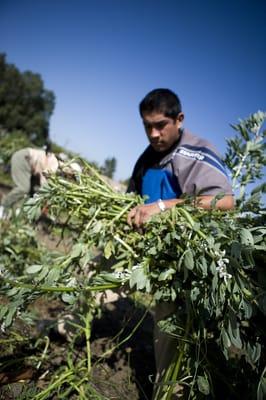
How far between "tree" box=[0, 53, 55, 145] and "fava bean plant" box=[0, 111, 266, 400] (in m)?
29.5

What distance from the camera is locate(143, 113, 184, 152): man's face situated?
158 cm

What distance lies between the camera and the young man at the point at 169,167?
4.09 feet

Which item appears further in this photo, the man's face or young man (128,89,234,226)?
the man's face

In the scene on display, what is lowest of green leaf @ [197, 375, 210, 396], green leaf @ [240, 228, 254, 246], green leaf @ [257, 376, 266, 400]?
green leaf @ [197, 375, 210, 396]

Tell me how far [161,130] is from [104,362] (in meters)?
1.40

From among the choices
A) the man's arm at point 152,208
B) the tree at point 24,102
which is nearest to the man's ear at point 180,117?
the man's arm at point 152,208

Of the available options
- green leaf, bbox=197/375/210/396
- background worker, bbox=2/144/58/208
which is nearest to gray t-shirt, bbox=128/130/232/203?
green leaf, bbox=197/375/210/396

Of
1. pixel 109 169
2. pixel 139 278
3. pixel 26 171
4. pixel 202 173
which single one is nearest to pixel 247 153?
pixel 202 173

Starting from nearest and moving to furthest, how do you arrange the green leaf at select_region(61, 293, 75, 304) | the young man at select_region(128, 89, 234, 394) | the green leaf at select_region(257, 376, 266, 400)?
the green leaf at select_region(257, 376, 266, 400) → the green leaf at select_region(61, 293, 75, 304) → the young man at select_region(128, 89, 234, 394)

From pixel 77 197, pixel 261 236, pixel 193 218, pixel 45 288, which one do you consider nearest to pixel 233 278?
pixel 261 236

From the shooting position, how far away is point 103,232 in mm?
1189

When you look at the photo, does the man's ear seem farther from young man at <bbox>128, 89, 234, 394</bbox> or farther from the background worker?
the background worker

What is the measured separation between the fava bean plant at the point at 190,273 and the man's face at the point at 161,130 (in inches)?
13.9

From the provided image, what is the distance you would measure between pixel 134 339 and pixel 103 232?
1.27m
